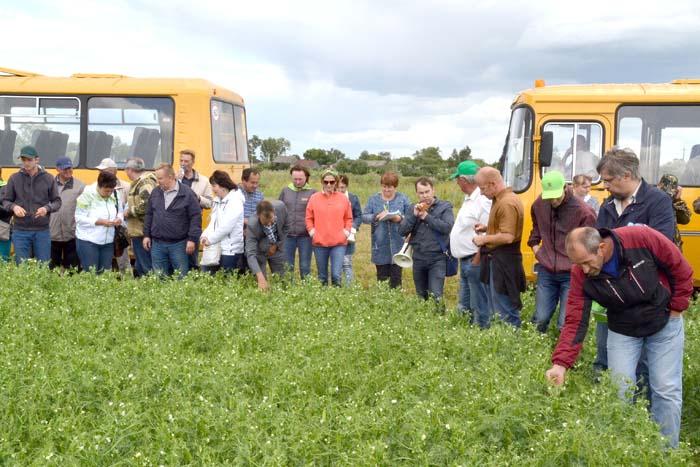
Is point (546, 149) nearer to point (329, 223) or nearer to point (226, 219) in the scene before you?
point (329, 223)

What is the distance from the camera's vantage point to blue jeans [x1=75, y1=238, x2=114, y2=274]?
10.2m

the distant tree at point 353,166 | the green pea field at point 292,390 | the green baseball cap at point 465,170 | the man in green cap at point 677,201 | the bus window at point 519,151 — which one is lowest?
the green pea field at point 292,390

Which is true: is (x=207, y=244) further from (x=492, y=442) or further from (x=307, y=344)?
(x=492, y=442)

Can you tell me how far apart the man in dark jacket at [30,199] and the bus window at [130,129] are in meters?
2.33

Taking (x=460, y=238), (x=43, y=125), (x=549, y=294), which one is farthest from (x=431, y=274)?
(x=43, y=125)

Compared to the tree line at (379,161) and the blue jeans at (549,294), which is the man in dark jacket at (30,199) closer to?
the blue jeans at (549,294)

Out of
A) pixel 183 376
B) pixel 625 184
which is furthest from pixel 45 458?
pixel 625 184

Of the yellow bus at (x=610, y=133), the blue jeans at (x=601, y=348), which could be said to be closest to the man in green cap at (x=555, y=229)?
the blue jeans at (x=601, y=348)

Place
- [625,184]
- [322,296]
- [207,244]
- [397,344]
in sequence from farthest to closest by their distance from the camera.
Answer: [207,244] → [322,296] → [397,344] → [625,184]

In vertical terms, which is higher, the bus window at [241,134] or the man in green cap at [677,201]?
the bus window at [241,134]

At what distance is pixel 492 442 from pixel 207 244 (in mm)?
5798

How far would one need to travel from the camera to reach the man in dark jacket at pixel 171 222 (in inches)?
377

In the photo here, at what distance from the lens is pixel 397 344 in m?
6.60

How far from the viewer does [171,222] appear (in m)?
9.58
